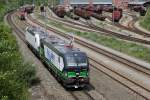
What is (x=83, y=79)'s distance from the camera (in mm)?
29906

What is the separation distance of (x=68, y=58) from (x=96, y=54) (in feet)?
60.3

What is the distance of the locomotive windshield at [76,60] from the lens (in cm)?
2967

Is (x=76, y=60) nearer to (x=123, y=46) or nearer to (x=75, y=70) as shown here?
(x=75, y=70)

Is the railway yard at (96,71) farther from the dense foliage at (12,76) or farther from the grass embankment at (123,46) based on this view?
the dense foliage at (12,76)

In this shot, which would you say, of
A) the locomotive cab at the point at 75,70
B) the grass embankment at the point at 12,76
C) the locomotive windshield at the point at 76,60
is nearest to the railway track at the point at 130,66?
the locomotive cab at the point at 75,70

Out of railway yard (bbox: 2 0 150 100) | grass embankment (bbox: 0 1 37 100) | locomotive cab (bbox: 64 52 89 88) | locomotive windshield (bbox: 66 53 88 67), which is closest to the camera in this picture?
grass embankment (bbox: 0 1 37 100)

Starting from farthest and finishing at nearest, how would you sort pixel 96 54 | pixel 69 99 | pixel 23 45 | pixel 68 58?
pixel 23 45, pixel 96 54, pixel 68 58, pixel 69 99

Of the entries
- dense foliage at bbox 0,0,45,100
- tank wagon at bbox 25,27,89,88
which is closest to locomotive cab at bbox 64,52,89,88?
tank wagon at bbox 25,27,89,88

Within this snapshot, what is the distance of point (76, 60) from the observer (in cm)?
2992

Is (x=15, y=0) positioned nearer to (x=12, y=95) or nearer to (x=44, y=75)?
(x=44, y=75)

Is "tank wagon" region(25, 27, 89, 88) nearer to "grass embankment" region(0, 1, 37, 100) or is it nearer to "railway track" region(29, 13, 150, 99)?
"grass embankment" region(0, 1, 37, 100)

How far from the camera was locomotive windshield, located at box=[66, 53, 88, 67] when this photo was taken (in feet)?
97.3

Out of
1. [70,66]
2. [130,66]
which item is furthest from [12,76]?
[130,66]

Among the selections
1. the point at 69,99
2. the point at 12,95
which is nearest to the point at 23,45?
the point at 69,99
